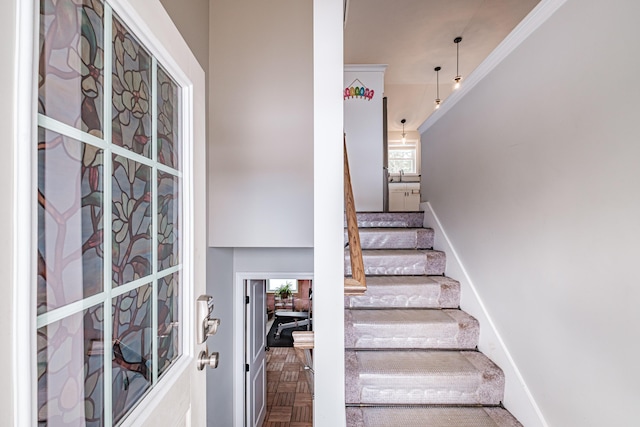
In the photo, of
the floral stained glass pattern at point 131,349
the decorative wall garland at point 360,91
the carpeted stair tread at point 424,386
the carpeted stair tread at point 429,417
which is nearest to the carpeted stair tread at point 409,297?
the carpeted stair tread at point 424,386

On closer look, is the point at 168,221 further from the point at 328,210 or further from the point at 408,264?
the point at 408,264

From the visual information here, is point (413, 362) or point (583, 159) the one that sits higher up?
point (583, 159)

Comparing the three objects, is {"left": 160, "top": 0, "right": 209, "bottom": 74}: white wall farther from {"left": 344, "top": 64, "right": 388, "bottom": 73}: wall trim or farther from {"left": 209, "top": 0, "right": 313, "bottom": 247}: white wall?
{"left": 344, "top": 64, "right": 388, "bottom": 73}: wall trim

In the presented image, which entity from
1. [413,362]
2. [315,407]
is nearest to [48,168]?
[315,407]

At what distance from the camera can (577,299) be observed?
3.84 ft

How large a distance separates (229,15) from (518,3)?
9.18 ft

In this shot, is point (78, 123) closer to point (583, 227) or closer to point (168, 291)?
point (168, 291)

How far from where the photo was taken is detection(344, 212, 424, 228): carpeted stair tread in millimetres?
2826

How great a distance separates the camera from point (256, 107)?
7.70 feet

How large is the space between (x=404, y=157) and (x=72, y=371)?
6610 millimetres

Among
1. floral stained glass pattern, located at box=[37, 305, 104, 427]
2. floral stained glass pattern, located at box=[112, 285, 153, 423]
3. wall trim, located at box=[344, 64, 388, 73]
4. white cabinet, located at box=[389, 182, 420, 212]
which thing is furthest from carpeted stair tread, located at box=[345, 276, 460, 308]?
white cabinet, located at box=[389, 182, 420, 212]

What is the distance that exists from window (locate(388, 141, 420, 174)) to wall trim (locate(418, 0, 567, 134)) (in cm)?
430

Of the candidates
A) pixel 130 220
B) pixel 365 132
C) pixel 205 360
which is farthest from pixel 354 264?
pixel 365 132

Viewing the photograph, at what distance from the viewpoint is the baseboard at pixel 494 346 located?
144cm
